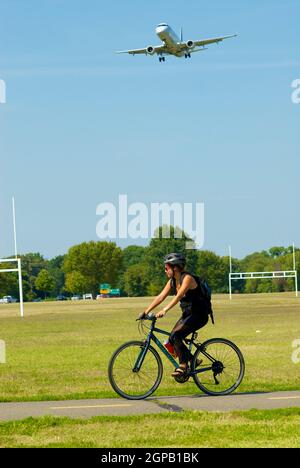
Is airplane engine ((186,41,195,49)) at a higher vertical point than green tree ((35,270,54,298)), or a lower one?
higher

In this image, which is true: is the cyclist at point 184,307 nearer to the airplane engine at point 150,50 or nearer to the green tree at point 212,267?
the airplane engine at point 150,50

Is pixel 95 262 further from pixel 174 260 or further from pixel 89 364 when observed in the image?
pixel 174 260

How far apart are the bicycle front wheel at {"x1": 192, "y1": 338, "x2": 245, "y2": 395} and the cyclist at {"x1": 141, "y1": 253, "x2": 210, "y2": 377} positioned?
0.20 meters

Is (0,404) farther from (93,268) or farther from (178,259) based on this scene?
(93,268)

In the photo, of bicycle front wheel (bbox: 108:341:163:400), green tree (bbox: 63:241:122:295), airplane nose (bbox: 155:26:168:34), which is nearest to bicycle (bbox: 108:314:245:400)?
bicycle front wheel (bbox: 108:341:163:400)

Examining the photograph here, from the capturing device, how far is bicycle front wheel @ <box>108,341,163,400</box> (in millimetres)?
10523

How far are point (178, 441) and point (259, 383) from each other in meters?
4.97

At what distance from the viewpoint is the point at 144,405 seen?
399 inches

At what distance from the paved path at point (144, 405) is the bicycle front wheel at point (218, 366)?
7.2 inches

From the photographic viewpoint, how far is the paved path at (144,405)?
380 inches

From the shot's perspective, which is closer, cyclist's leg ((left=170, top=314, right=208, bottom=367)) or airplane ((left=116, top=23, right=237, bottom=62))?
cyclist's leg ((left=170, top=314, right=208, bottom=367))

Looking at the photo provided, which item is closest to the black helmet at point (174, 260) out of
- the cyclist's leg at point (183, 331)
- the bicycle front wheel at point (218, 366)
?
the cyclist's leg at point (183, 331)

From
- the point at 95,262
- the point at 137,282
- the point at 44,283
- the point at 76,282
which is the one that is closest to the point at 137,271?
the point at 137,282

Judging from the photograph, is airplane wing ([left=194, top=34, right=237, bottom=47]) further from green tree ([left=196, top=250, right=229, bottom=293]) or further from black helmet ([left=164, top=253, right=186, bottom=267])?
green tree ([left=196, top=250, right=229, bottom=293])
